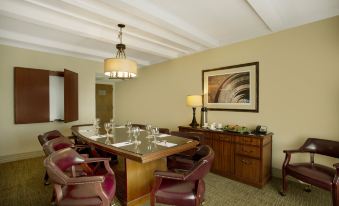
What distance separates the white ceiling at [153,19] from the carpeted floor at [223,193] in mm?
2520

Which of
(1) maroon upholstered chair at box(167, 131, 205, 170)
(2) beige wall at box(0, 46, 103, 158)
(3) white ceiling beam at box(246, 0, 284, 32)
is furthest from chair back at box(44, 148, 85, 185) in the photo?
(2) beige wall at box(0, 46, 103, 158)

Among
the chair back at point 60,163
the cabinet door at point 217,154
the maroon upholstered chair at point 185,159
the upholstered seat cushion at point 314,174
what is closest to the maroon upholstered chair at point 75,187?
the chair back at point 60,163

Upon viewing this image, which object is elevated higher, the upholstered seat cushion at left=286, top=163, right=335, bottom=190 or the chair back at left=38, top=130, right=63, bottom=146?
the chair back at left=38, top=130, right=63, bottom=146

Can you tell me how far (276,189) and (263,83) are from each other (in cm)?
174

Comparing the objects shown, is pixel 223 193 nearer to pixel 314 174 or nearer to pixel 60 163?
pixel 314 174

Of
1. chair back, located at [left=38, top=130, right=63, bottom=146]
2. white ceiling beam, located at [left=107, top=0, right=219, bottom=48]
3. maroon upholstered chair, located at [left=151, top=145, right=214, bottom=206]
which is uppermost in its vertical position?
white ceiling beam, located at [left=107, top=0, right=219, bottom=48]

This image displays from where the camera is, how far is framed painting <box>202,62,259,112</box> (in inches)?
134

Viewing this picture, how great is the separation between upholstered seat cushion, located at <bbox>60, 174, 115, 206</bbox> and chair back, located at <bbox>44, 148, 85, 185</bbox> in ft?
0.66

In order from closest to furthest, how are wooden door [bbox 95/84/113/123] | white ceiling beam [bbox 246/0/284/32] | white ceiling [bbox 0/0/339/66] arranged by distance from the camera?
white ceiling beam [bbox 246/0/284/32] → white ceiling [bbox 0/0/339/66] → wooden door [bbox 95/84/113/123]

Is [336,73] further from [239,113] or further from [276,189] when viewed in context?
[276,189]

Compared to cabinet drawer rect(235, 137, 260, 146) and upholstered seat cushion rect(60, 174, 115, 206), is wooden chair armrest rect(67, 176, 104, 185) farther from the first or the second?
cabinet drawer rect(235, 137, 260, 146)

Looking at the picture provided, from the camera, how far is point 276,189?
2785mm

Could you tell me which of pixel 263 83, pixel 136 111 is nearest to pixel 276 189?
pixel 263 83

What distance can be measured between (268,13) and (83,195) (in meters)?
3.12
